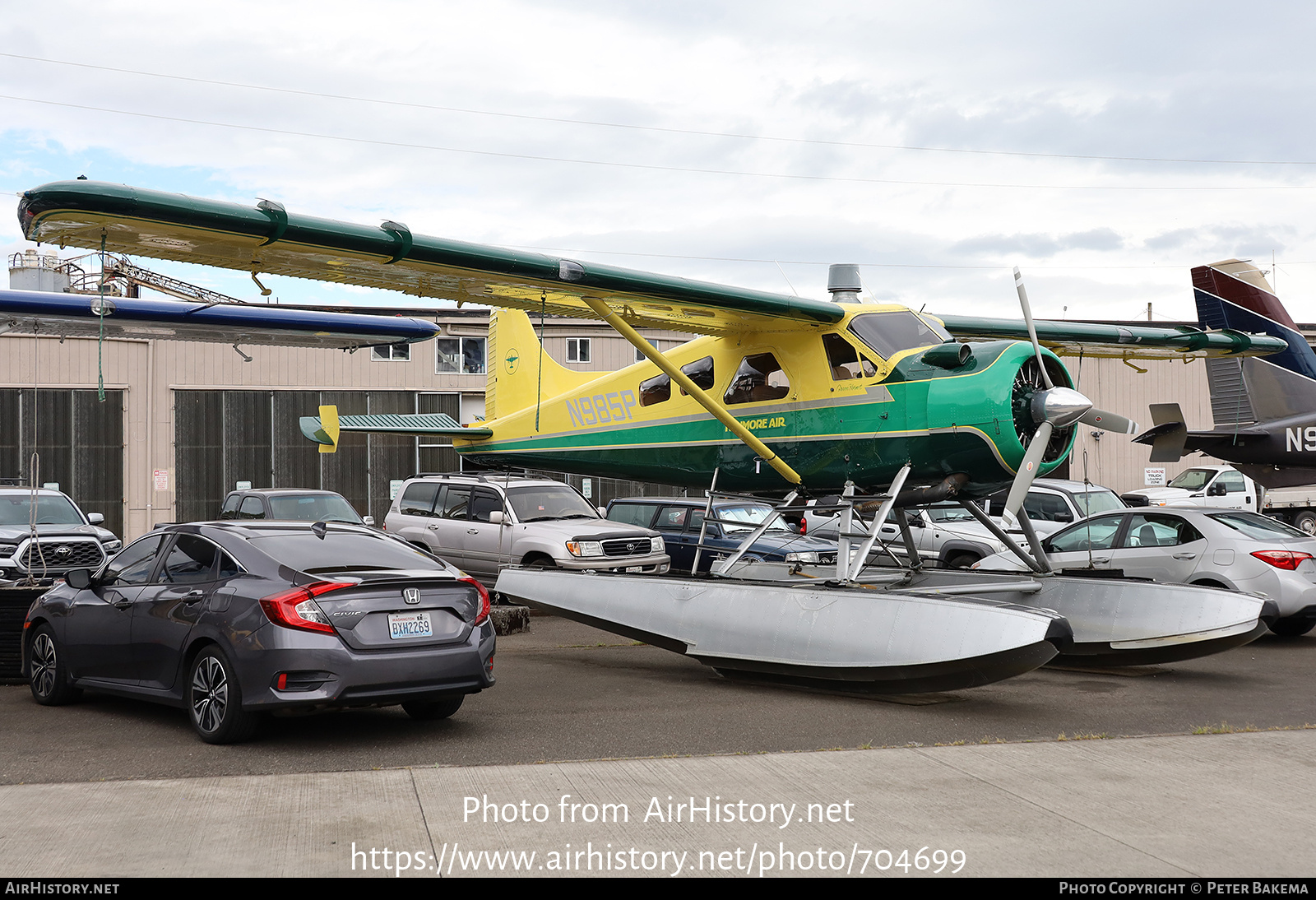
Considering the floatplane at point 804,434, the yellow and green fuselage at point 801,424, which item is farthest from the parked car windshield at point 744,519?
the floatplane at point 804,434

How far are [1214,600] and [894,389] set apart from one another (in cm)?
336

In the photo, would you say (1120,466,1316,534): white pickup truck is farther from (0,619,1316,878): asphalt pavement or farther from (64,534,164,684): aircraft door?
(64,534,164,684): aircraft door

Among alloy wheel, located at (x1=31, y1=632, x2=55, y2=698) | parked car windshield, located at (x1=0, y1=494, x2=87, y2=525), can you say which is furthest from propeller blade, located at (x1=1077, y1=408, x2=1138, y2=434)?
parked car windshield, located at (x1=0, y1=494, x2=87, y2=525)

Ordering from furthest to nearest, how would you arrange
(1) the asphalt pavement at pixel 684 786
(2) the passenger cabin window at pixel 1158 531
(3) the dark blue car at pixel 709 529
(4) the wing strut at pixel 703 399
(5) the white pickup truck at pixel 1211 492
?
1. (5) the white pickup truck at pixel 1211 492
2. (3) the dark blue car at pixel 709 529
3. (2) the passenger cabin window at pixel 1158 531
4. (4) the wing strut at pixel 703 399
5. (1) the asphalt pavement at pixel 684 786

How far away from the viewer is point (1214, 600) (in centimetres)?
977

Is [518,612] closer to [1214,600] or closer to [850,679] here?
[850,679]

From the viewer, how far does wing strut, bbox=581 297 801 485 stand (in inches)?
445

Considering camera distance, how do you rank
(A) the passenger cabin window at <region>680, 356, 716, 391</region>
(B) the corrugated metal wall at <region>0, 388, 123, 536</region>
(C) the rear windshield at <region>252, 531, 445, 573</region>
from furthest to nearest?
1. (B) the corrugated metal wall at <region>0, 388, 123, 536</region>
2. (A) the passenger cabin window at <region>680, 356, 716, 391</region>
3. (C) the rear windshield at <region>252, 531, 445, 573</region>

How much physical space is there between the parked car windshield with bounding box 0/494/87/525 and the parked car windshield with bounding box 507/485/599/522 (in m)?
5.93

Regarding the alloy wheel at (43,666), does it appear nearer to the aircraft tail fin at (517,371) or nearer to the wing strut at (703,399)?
the wing strut at (703,399)

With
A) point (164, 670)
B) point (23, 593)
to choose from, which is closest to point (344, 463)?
point (23, 593)

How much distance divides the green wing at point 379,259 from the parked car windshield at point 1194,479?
19.6 m

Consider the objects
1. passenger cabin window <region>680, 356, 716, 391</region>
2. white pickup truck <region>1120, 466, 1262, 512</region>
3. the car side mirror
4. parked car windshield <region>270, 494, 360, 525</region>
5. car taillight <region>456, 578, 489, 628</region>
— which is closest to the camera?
car taillight <region>456, 578, 489, 628</region>

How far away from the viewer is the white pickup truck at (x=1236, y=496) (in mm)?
25688
